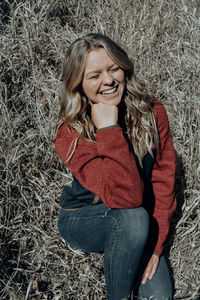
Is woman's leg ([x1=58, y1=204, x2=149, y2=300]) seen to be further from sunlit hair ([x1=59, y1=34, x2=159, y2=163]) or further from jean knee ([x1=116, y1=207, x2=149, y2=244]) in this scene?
sunlit hair ([x1=59, y1=34, x2=159, y2=163])

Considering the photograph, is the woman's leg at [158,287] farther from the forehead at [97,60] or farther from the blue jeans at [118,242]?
the forehead at [97,60]

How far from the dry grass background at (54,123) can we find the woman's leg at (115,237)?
28cm

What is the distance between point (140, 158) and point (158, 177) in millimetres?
217

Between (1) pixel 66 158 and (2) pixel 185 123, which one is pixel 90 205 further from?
(2) pixel 185 123

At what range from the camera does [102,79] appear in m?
1.80

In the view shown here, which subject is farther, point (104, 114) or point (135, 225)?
point (104, 114)

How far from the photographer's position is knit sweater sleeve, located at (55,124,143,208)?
173 centimetres

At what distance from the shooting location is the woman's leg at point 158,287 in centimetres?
194

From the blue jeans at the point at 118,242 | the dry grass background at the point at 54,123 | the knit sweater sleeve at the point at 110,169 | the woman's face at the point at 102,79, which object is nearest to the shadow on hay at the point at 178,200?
the dry grass background at the point at 54,123

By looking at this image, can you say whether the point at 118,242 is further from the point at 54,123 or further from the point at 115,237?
the point at 54,123

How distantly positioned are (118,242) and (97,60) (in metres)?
1.02

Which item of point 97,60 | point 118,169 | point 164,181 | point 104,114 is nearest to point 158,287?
point 164,181

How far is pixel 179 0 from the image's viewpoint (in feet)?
10.8

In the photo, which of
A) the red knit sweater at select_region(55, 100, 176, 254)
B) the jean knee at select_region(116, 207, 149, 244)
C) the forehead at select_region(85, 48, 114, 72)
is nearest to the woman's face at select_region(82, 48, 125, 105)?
the forehead at select_region(85, 48, 114, 72)
